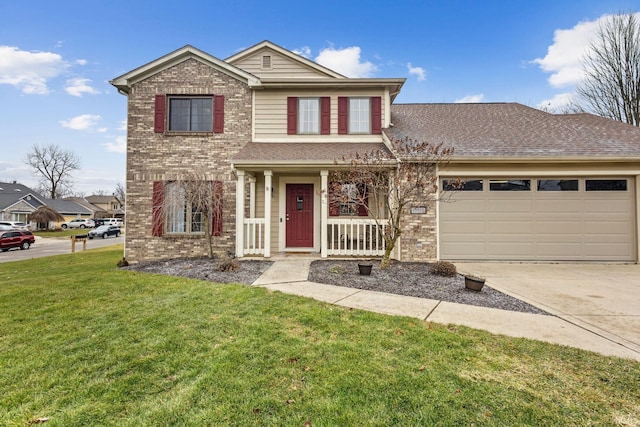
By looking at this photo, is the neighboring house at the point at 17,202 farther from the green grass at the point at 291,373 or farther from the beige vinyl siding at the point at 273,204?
the green grass at the point at 291,373

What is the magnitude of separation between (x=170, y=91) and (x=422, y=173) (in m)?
8.65

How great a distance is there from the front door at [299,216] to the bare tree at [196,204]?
2297 millimetres

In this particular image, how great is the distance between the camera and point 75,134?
85.4ft

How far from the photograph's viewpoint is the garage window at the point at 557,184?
8.01 metres

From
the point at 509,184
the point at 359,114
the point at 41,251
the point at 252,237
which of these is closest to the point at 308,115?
the point at 359,114

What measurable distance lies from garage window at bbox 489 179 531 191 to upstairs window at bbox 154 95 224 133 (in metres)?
8.71

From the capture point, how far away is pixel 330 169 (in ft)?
27.1

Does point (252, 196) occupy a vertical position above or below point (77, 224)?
above

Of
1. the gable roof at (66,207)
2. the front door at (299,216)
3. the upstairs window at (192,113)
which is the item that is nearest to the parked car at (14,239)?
the upstairs window at (192,113)

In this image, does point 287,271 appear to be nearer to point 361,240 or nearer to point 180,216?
point 361,240

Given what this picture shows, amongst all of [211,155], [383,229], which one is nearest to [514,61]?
[383,229]

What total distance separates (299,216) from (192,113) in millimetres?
5095

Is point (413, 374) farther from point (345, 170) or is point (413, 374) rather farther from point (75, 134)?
point (75, 134)

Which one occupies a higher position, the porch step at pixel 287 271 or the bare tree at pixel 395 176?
the bare tree at pixel 395 176
